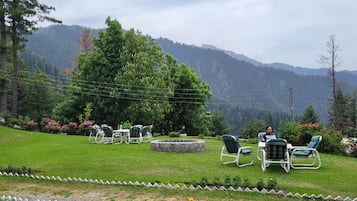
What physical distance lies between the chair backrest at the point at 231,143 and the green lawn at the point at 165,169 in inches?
19.8

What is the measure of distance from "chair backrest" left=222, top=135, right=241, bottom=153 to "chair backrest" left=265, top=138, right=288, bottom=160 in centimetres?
91

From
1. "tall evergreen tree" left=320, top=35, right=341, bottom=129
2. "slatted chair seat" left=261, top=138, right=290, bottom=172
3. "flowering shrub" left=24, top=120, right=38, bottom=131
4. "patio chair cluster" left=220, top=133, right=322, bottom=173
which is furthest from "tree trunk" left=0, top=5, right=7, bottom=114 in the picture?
"tall evergreen tree" left=320, top=35, right=341, bottom=129

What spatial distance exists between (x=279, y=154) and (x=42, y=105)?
36753mm

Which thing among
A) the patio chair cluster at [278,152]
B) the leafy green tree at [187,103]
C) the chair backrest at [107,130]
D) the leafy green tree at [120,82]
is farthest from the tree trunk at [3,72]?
the patio chair cluster at [278,152]

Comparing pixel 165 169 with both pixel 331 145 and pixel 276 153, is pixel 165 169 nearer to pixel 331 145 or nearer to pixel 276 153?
pixel 276 153

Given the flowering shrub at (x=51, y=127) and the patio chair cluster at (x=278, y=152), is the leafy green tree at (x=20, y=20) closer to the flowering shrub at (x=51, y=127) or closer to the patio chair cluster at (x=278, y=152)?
the flowering shrub at (x=51, y=127)

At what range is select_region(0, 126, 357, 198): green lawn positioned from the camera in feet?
22.4

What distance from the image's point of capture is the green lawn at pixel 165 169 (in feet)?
22.4

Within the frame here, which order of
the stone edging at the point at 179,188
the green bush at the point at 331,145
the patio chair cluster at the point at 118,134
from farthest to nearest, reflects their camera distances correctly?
the patio chair cluster at the point at 118,134, the green bush at the point at 331,145, the stone edging at the point at 179,188

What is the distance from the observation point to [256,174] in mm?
7629

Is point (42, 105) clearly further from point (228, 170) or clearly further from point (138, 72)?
point (228, 170)

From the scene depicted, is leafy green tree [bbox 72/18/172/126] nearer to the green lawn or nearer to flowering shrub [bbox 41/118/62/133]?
flowering shrub [bbox 41/118/62/133]

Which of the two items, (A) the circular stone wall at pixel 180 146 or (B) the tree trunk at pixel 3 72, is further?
(B) the tree trunk at pixel 3 72

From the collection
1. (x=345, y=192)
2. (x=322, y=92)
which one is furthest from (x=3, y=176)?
(x=322, y=92)
